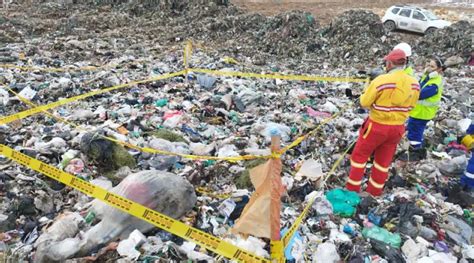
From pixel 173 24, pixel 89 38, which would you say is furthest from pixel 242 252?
pixel 173 24

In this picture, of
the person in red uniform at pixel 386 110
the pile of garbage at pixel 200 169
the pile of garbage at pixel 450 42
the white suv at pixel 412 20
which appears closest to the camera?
the pile of garbage at pixel 200 169

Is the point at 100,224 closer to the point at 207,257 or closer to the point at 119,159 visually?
the point at 207,257

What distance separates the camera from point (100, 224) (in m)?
3.16

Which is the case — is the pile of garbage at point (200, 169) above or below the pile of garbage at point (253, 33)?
above

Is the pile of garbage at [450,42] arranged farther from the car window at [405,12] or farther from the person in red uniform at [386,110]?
the person in red uniform at [386,110]

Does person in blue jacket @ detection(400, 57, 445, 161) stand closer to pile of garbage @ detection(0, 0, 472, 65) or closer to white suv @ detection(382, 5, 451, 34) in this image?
pile of garbage @ detection(0, 0, 472, 65)

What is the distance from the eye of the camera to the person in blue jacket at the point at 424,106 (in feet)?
16.0

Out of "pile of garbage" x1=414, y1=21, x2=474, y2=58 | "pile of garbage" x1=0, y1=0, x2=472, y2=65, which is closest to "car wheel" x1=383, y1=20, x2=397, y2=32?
"pile of garbage" x1=0, y1=0, x2=472, y2=65

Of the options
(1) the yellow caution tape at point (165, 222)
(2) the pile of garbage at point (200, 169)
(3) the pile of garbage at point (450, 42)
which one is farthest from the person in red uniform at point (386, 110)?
(3) the pile of garbage at point (450, 42)

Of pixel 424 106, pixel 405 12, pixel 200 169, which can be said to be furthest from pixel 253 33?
pixel 200 169

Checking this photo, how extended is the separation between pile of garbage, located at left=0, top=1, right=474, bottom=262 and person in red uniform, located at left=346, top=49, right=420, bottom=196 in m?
0.42

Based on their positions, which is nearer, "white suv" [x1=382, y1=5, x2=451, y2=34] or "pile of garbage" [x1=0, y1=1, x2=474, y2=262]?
"pile of garbage" [x1=0, y1=1, x2=474, y2=262]

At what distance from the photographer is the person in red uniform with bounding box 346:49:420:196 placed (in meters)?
3.73

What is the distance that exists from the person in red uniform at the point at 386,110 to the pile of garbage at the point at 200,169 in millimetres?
423
